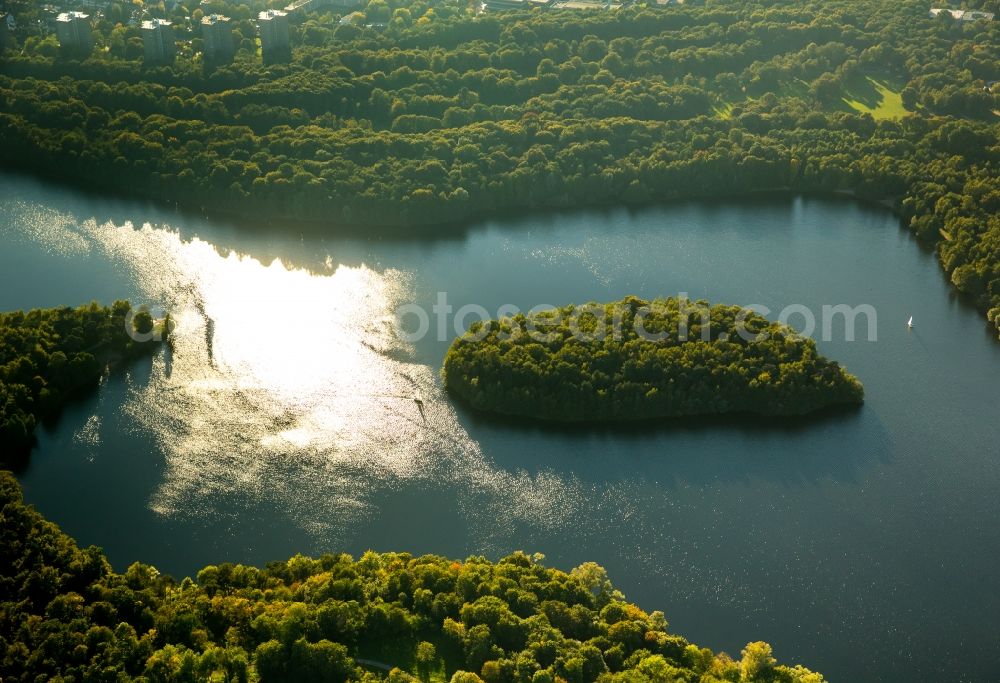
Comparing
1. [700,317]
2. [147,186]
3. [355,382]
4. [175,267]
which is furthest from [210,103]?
[700,317]

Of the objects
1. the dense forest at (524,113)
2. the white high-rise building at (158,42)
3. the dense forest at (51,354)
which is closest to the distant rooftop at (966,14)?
the dense forest at (524,113)

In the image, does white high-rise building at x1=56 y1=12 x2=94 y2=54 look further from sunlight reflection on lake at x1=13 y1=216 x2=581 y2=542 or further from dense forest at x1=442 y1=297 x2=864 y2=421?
dense forest at x1=442 y1=297 x2=864 y2=421

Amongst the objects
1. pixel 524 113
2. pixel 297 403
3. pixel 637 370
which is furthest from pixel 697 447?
pixel 524 113

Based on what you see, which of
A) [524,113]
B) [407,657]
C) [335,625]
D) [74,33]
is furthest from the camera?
[74,33]

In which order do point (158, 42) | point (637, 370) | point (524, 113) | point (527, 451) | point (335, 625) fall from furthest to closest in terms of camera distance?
point (158, 42) → point (524, 113) → point (637, 370) → point (527, 451) → point (335, 625)

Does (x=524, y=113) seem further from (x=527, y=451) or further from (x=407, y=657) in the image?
(x=407, y=657)

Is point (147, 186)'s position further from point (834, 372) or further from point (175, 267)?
point (834, 372)

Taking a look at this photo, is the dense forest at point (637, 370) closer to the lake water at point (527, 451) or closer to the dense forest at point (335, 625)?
the lake water at point (527, 451)
